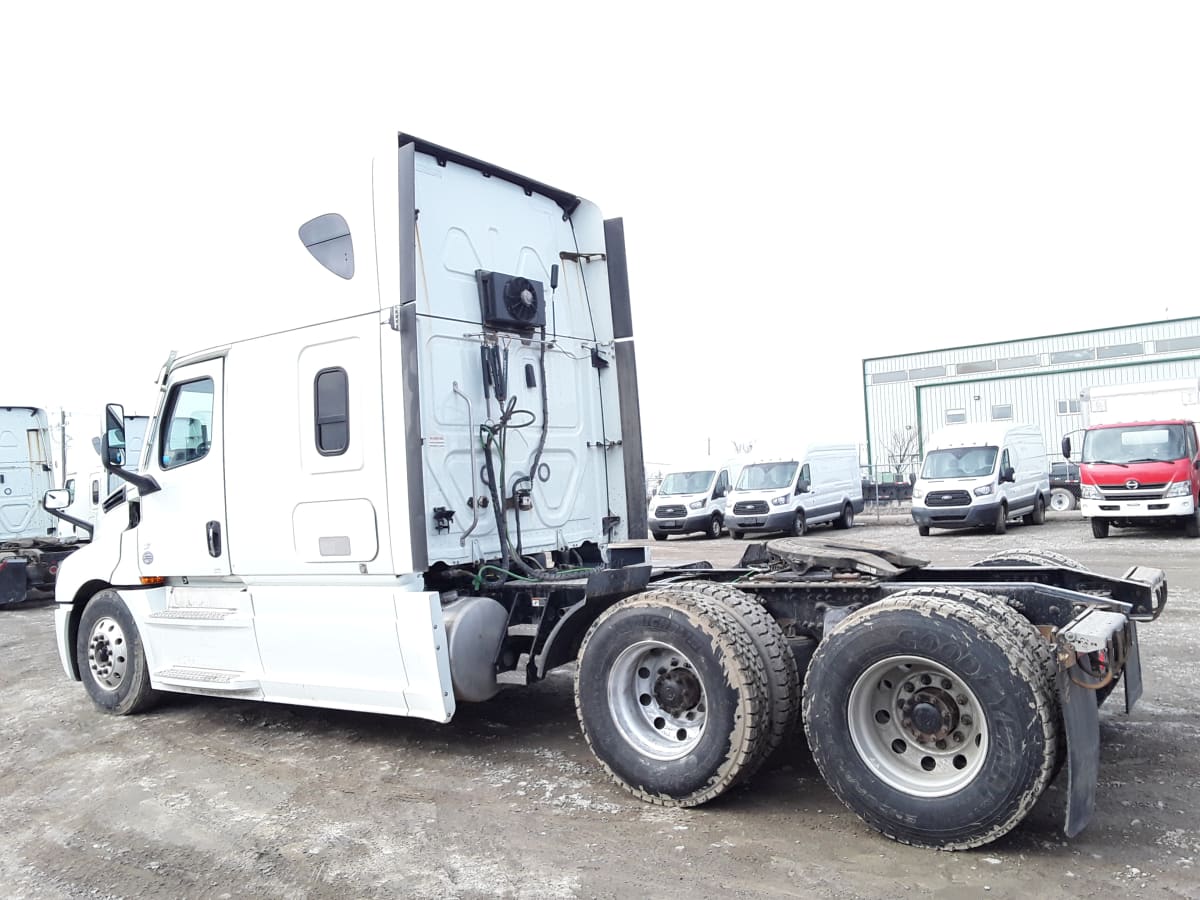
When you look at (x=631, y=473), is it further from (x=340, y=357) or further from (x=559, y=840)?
(x=559, y=840)

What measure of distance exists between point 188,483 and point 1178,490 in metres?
18.1

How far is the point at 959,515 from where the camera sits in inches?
829

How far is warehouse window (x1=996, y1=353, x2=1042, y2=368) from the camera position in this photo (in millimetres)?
42312

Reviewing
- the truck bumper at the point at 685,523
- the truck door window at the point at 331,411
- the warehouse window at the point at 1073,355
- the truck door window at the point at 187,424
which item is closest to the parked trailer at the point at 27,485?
the truck door window at the point at 187,424

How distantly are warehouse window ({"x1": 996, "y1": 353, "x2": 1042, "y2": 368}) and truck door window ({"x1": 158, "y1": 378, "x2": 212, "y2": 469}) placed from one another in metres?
42.2

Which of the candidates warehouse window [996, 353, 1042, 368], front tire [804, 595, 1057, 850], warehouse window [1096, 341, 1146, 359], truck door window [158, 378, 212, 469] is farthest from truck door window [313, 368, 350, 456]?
warehouse window [1096, 341, 1146, 359]

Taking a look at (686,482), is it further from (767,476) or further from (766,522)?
(766,522)

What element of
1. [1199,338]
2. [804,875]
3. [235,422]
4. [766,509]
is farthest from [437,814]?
[1199,338]

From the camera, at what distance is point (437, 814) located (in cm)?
481

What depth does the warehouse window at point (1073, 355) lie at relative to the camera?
41594mm

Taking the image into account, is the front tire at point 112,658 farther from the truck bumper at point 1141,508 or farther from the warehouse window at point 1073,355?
the warehouse window at point 1073,355

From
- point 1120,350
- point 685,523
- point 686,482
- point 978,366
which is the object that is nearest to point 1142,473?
point 685,523

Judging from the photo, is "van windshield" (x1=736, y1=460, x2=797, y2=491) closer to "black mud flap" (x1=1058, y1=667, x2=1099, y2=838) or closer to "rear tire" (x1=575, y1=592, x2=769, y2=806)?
"rear tire" (x1=575, y1=592, x2=769, y2=806)

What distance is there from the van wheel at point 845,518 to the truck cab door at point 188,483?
857 inches
